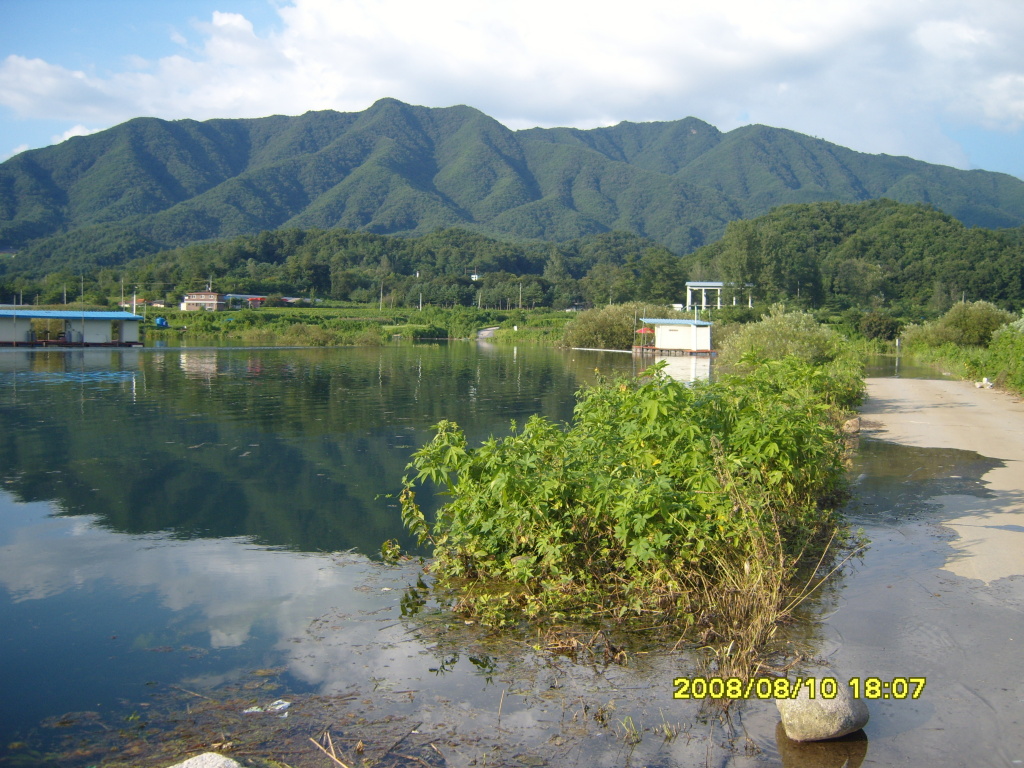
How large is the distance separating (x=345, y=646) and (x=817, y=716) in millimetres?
3716

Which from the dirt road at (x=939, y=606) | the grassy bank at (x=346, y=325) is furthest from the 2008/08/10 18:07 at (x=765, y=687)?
the grassy bank at (x=346, y=325)

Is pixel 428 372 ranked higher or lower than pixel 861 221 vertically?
lower

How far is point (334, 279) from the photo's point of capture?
116 m


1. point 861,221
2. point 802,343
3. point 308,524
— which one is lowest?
point 308,524

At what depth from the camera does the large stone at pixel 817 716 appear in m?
4.95

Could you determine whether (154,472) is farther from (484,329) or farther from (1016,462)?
(484,329)

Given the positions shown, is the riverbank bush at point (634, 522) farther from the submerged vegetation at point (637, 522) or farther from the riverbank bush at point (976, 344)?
the riverbank bush at point (976, 344)

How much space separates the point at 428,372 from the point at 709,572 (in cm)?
3177

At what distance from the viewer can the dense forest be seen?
3588 inches

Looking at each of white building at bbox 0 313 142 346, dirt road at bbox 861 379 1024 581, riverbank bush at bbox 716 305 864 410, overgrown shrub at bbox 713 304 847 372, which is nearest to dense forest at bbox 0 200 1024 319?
white building at bbox 0 313 142 346

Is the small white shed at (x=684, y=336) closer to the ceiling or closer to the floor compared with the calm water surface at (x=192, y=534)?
closer to the ceiling

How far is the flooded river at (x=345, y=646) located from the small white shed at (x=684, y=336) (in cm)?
4760

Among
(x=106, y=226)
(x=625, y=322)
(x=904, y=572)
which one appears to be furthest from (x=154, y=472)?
(x=106, y=226)

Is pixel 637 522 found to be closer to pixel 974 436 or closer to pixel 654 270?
pixel 974 436
